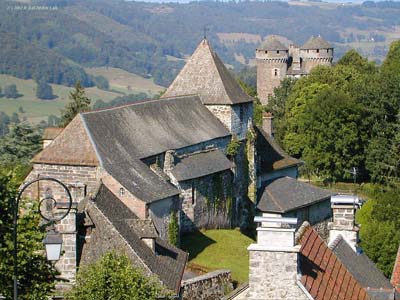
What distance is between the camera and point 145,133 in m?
41.4

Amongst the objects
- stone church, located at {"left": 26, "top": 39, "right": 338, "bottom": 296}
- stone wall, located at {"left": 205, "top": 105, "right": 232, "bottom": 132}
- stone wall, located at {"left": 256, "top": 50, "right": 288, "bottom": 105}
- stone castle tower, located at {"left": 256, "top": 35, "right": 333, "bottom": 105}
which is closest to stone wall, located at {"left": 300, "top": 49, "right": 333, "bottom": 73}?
stone castle tower, located at {"left": 256, "top": 35, "right": 333, "bottom": 105}

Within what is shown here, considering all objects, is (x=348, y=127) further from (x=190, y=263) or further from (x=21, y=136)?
(x=190, y=263)

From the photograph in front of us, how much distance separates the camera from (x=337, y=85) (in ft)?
278

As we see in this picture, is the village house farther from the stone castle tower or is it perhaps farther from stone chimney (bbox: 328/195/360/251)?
the stone castle tower

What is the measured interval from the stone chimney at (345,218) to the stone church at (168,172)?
7682mm

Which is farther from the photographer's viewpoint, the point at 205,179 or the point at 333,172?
the point at 333,172

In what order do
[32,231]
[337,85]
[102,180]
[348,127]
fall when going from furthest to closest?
1. [337,85]
2. [348,127]
3. [102,180]
4. [32,231]

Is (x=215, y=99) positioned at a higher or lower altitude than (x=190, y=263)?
higher

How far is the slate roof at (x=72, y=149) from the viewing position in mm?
37469

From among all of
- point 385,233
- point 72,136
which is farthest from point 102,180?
point 385,233

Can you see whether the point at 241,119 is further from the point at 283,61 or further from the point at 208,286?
the point at 283,61

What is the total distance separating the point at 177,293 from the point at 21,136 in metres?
50.3

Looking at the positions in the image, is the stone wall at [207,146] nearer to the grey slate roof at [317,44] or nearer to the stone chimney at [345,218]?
the stone chimney at [345,218]

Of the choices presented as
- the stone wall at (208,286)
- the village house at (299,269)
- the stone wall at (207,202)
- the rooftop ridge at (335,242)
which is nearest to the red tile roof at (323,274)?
the village house at (299,269)
